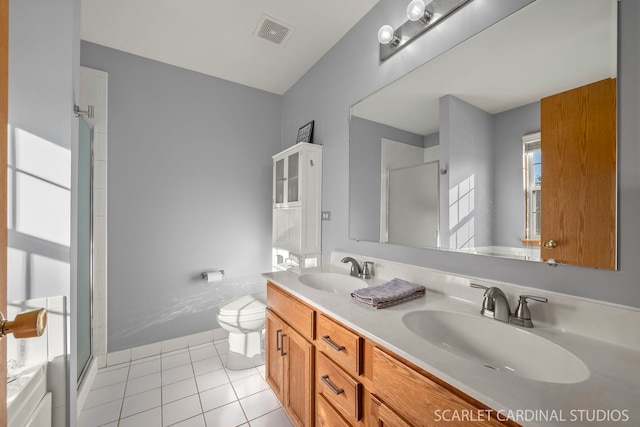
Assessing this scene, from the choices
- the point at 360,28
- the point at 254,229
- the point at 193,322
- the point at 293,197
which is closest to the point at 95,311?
the point at 193,322

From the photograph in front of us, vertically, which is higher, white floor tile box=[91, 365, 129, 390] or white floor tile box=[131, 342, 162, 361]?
white floor tile box=[131, 342, 162, 361]

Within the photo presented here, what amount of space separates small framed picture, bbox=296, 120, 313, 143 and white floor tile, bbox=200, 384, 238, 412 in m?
1.96

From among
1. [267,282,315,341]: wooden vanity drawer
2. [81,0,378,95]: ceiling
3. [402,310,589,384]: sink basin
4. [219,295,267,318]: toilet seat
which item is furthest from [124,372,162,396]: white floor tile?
[81,0,378,95]: ceiling

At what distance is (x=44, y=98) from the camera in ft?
3.70

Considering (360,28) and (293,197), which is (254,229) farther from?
(360,28)

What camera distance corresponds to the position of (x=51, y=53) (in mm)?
1138

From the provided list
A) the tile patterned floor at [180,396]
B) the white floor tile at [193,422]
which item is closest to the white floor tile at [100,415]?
the tile patterned floor at [180,396]

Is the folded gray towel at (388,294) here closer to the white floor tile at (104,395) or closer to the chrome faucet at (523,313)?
the chrome faucet at (523,313)

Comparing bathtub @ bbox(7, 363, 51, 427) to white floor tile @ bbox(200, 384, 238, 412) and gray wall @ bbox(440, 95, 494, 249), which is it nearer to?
white floor tile @ bbox(200, 384, 238, 412)

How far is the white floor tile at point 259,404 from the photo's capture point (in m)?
1.58

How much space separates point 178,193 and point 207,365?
146cm

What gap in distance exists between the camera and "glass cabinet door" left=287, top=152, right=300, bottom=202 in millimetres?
2152

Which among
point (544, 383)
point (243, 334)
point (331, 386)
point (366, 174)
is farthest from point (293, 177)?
point (544, 383)

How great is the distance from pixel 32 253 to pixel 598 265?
2.11 m
